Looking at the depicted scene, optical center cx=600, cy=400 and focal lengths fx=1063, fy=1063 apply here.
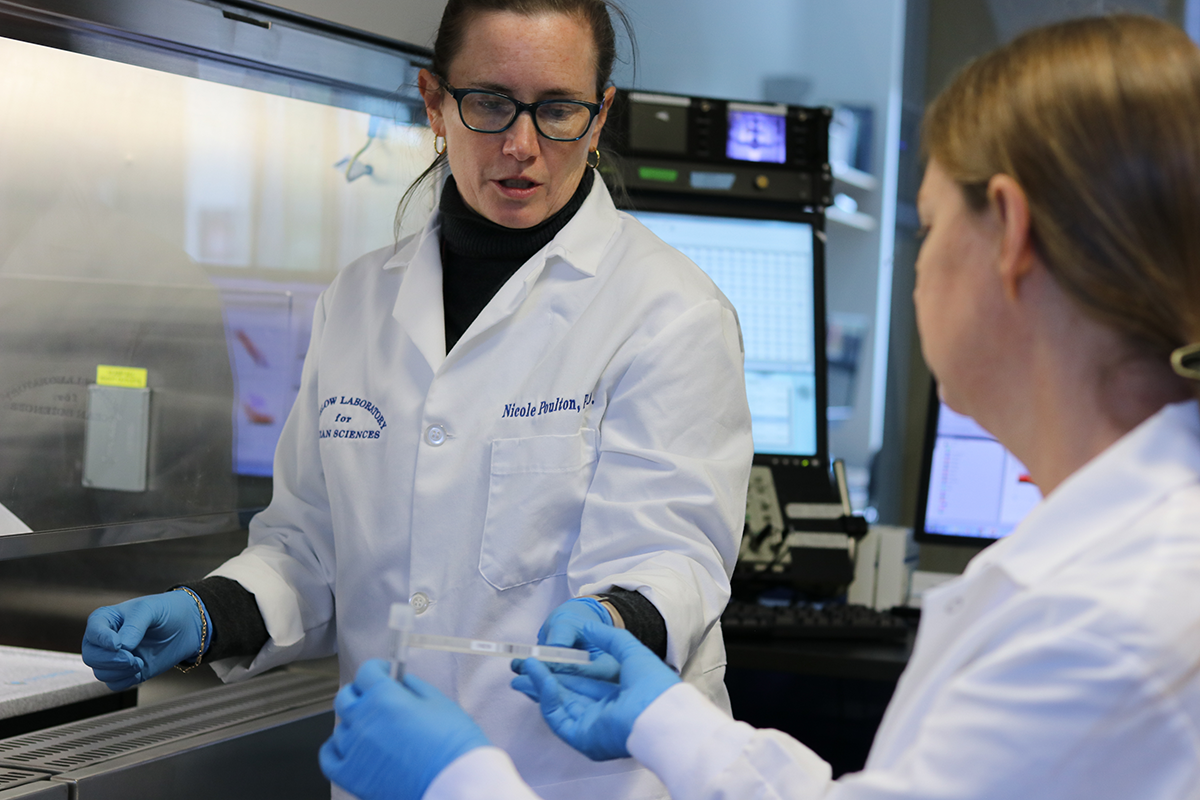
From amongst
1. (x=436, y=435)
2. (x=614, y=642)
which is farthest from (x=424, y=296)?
(x=614, y=642)

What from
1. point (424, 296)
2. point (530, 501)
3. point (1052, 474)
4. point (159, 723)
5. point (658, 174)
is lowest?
point (159, 723)

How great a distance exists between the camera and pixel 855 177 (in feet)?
10.4

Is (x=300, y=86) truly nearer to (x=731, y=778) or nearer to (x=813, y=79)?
(x=731, y=778)

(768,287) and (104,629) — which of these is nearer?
(104,629)

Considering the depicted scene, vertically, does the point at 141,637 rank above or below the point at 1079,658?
below

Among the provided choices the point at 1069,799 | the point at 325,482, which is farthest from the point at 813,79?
the point at 1069,799

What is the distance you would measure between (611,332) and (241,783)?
766mm

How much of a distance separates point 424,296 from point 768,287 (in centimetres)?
119

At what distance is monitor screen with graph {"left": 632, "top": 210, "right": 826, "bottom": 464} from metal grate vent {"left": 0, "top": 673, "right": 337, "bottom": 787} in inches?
44.5

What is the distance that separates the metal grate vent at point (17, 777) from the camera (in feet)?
3.66

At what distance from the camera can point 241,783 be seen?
138cm

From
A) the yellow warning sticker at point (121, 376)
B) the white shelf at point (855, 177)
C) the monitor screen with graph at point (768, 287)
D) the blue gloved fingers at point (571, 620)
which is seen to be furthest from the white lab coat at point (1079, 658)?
the white shelf at point (855, 177)

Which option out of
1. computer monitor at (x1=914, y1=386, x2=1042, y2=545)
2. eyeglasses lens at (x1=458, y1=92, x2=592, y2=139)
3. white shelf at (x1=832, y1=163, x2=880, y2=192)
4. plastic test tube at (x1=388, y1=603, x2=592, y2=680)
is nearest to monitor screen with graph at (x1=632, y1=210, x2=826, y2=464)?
computer monitor at (x1=914, y1=386, x2=1042, y2=545)

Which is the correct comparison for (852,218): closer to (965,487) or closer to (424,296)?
(965,487)
